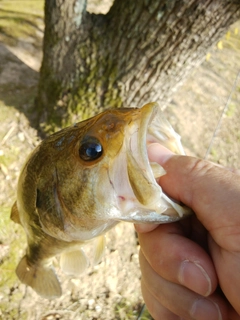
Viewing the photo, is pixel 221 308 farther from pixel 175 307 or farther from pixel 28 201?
pixel 28 201

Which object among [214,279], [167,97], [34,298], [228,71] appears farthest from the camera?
[228,71]

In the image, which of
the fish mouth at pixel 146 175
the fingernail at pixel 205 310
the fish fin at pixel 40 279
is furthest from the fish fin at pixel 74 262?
the fish mouth at pixel 146 175

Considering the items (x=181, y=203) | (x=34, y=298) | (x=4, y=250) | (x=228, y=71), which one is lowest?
(x=34, y=298)

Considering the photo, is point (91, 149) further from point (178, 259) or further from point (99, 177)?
point (178, 259)

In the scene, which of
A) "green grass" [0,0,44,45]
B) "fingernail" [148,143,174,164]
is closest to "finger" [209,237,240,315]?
"fingernail" [148,143,174,164]

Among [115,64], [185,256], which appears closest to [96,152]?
[185,256]

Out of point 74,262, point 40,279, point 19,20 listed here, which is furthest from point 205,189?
point 19,20
